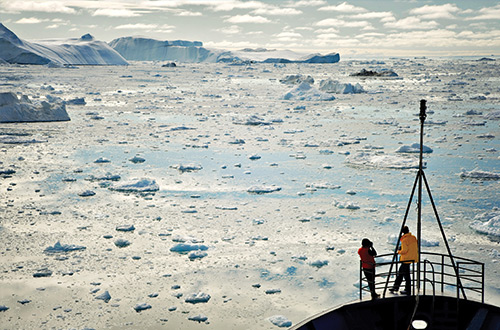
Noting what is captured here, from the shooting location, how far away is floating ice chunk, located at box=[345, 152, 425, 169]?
40.5 ft

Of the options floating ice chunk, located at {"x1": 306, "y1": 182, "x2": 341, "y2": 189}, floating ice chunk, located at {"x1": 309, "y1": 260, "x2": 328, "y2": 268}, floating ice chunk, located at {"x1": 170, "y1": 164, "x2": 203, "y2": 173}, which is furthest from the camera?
floating ice chunk, located at {"x1": 170, "y1": 164, "x2": 203, "y2": 173}

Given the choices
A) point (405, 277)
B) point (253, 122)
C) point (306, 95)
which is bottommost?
point (405, 277)

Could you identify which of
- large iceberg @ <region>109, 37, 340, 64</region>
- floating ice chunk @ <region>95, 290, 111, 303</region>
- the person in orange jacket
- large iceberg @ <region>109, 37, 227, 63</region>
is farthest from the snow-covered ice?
large iceberg @ <region>109, 37, 227, 63</region>

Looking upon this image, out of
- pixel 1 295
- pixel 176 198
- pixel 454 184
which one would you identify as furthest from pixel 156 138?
pixel 1 295

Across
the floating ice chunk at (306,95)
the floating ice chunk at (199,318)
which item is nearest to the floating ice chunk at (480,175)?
the floating ice chunk at (199,318)

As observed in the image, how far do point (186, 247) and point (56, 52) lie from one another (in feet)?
230

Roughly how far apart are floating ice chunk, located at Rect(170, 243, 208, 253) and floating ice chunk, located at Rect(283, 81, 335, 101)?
74.8 ft

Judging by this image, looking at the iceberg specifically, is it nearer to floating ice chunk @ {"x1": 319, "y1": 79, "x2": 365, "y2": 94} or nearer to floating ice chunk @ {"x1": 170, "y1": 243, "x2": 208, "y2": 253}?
floating ice chunk @ {"x1": 170, "y1": 243, "x2": 208, "y2": 253}

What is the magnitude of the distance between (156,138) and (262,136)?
3.66 m

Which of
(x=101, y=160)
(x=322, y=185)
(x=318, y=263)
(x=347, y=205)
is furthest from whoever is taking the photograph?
(x=101, y=160)

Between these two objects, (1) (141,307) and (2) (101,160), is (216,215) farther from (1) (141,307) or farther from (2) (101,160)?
(2) (101,160)

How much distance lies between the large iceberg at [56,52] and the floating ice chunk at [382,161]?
2230 inches

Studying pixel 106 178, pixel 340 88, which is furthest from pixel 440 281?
pixel 340 88

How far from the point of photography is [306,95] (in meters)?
29.5
